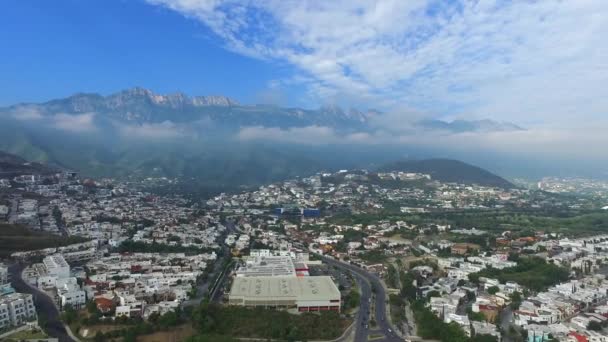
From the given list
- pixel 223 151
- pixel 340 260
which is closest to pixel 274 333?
pixel 340 260

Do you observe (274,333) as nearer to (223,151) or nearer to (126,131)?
(223,151)

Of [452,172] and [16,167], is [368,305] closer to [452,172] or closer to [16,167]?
[16,167]

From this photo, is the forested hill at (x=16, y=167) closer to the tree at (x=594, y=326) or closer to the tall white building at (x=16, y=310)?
the tall white building at (x=16, y=310)

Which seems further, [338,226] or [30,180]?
[30,180]

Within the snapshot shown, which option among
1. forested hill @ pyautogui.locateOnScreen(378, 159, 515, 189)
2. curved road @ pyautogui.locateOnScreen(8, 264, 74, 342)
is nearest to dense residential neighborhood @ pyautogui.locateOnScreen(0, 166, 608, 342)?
curved road @ pyautogui.locateOnScreen(8, 264, 74, 342)

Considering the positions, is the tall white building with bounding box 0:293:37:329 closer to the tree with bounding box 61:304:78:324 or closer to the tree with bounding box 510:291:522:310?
the tree with bounding box 61:304:78:324

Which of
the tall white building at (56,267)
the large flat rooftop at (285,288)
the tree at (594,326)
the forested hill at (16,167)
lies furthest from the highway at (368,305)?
the forested hill at (16,167)

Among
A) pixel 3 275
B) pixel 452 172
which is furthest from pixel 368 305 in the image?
pixel 452 172
